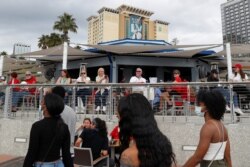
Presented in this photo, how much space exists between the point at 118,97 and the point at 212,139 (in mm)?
5030

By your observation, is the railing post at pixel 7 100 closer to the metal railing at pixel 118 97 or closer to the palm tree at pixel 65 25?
the metal railing at pixel 118 97

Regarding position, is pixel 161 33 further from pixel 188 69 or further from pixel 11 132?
pixel 11 132

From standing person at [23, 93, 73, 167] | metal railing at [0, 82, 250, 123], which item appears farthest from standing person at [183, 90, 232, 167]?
metal railing at [0, 82, 250, 123]

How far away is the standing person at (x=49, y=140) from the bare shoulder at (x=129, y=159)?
1378 mm

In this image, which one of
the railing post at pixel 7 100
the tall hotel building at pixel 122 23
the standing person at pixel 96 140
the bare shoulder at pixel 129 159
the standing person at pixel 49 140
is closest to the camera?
the bare shoulder at pixel 129 159

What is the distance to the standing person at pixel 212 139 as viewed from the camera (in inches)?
107

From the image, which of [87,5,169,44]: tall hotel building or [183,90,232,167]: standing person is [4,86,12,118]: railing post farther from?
[87,5,169,44]: tall hotel building

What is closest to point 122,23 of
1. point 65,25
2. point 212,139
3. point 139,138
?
point 65,25

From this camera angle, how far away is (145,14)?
126m

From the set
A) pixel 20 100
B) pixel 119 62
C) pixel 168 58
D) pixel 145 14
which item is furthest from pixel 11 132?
pixel 145 14

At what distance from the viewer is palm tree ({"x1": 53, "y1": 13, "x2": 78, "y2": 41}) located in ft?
133

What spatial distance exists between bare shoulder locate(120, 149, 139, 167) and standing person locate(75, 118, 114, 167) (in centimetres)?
377

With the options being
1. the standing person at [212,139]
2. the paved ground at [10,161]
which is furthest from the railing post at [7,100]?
the standing person at [212,139]

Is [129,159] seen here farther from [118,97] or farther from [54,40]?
[54,40]
